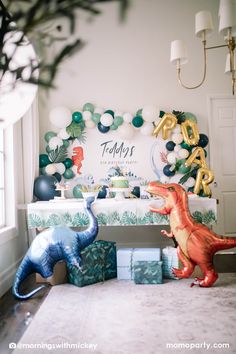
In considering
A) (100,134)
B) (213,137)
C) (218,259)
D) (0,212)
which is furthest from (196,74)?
(0,212)

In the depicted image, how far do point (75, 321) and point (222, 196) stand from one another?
8.38ft

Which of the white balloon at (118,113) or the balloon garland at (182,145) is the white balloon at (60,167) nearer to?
the white balloon at (118,113)

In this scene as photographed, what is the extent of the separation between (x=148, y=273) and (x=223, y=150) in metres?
1.90

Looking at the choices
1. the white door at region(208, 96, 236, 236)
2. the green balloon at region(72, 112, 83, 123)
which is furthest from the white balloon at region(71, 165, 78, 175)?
the white door at region(208, 96, 236, 236)

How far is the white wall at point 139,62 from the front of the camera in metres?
0.72

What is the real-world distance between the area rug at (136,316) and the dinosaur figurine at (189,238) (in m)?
0.13

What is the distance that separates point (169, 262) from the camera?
107 inches

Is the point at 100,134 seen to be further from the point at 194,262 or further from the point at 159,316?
the point at 159,316

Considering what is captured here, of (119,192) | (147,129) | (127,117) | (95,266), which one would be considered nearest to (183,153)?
(147,129)

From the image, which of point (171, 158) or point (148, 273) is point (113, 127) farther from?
point (148, 273)

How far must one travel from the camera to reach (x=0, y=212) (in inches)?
95.8

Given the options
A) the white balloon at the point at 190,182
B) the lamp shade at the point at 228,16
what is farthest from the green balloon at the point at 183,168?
the lamp shade at the point at 228,16

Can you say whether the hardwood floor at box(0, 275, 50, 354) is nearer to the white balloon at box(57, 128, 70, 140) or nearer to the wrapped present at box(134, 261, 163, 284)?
the wrapped present at box(134, 261, 163, 284)

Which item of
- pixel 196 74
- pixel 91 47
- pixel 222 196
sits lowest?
pixel 222 196
